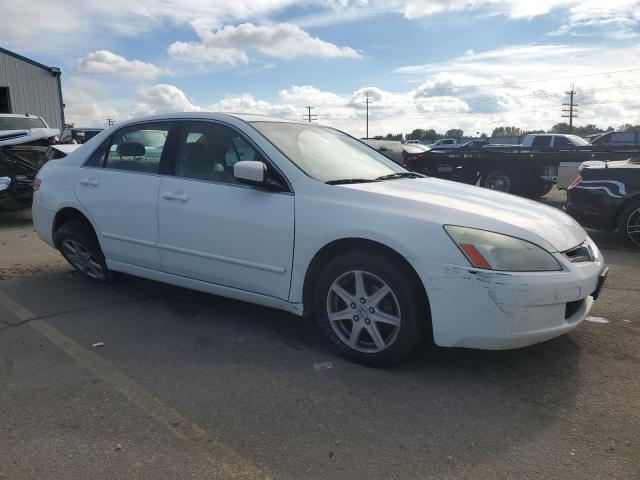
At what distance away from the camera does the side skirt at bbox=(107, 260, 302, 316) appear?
3.72 meters

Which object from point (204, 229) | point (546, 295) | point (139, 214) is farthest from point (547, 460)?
point (139, 214)

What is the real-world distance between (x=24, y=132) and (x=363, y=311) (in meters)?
9.44

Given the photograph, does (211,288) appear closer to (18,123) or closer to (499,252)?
(499,252)

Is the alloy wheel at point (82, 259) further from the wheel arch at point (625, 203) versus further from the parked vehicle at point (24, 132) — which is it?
the wheel arch at point (625, 203)

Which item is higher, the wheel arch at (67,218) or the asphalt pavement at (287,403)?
the wheel arch at (67,218)

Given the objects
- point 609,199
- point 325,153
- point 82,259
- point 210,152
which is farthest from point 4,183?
point 609,199

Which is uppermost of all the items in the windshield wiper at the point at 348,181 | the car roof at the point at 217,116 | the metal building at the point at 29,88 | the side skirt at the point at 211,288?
the metal building at the point at 29,88

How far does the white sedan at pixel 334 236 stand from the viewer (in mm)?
3061

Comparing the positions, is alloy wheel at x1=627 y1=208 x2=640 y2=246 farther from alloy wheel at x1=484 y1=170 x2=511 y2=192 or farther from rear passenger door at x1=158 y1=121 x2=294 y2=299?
alloy wheel at x1=484 y1=170 x2=511 y2=192

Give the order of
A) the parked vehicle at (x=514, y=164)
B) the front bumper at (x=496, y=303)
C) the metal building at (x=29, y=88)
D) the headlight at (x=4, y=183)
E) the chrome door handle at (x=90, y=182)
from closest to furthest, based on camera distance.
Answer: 1. the front bumper at (x=496, y=303)
2. the chrome door handle at (x=90, y=182)
3. the headlight at (x=4, y=183)
4. the parked vehicle at (x=514, y=164)
5. the metal building at (x=29, y=88)

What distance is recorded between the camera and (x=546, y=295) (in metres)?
3.03

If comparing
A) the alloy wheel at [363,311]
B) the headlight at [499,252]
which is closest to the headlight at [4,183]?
the alloy wheel at [363,311]

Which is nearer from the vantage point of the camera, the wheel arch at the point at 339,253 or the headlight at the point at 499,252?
the headlight at the point at 499,252

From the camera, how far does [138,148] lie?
15.3 feet
